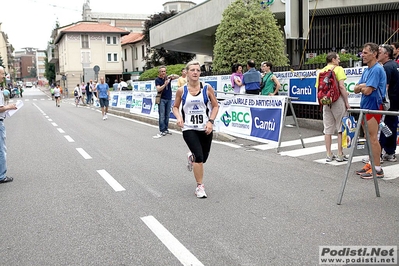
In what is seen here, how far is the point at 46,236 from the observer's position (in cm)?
441

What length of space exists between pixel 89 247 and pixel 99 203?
1.54 metres

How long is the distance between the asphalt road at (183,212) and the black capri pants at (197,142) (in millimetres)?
562

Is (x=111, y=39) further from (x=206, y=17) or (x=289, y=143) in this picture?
(x=289, y=143)

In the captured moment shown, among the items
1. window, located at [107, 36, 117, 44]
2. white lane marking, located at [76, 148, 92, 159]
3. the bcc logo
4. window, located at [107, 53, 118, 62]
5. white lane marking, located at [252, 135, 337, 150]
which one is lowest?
white lane marking, located at [76, 148, 92, 159]

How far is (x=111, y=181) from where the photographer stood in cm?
678

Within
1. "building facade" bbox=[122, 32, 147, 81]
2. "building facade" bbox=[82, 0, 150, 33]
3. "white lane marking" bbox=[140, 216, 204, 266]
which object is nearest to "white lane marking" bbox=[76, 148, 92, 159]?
"white lane marking" bbox=[140, 216, 204, 266]

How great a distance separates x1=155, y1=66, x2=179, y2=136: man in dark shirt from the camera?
1214 cm

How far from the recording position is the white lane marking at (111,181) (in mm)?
6314

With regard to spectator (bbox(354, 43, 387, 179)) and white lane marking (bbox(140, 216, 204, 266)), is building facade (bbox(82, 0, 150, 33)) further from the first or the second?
white lane marking (bbox(140, 216, 204, 266))

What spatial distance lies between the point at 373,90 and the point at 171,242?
3.85 m

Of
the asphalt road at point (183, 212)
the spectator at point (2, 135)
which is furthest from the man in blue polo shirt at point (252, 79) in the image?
the spectator at point (2, 135)

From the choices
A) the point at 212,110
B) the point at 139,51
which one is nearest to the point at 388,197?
the point at 212,110

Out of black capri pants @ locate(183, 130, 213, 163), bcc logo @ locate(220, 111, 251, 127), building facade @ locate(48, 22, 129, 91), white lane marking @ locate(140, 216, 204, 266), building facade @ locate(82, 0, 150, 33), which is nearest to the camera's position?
white lane marking @ locate(140, 216, 204, 266)

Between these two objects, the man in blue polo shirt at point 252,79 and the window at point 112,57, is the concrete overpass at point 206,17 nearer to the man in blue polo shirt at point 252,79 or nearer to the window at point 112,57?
the man in blue polo shirt at point 252,79
